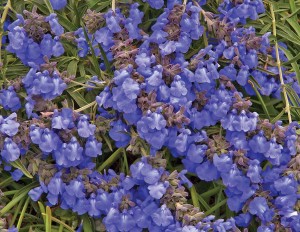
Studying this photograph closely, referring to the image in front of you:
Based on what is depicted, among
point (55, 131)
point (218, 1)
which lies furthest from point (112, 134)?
point (218, 1)

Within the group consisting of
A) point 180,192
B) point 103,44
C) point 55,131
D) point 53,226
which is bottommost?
point 53,226

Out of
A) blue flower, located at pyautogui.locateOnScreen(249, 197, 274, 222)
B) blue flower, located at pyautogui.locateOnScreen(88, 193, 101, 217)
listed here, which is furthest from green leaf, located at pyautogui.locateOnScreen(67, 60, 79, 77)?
blue flower, located at pyautogui.locateOnScreen(249, 197, 274, 222)

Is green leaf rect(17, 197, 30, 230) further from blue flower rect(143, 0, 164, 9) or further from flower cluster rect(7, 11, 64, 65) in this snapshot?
blue flower rect(143, 0, 164, 9)

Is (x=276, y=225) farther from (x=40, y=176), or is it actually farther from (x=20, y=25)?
(x=20, y=25)

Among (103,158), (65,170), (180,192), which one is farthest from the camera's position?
(103,158)

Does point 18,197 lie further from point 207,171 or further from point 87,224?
point 207,171

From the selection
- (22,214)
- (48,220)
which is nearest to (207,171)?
(48,220)

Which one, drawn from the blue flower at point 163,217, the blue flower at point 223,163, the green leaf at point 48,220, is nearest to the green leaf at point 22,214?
the green leaf at point 48,220

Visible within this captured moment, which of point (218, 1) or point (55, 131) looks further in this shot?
point (218, 1)

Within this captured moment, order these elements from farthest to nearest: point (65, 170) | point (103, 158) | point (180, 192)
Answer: point (103, 158)
point (65, 170)
point (180, 192)
